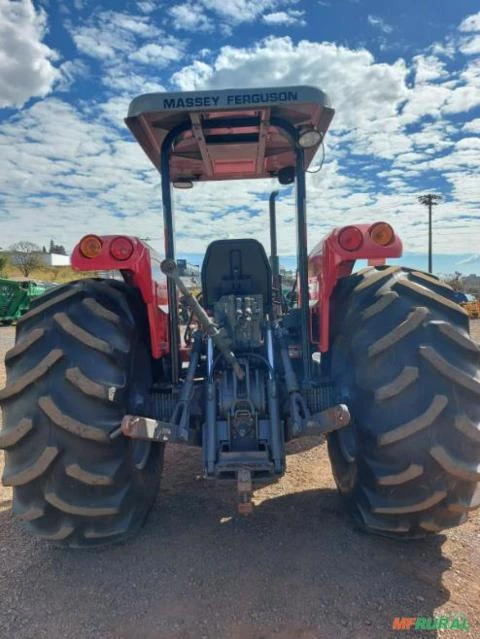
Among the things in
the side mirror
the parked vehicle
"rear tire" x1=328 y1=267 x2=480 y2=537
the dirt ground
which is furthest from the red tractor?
the parked vehicle

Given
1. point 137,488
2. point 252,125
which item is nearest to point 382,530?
point 137,488

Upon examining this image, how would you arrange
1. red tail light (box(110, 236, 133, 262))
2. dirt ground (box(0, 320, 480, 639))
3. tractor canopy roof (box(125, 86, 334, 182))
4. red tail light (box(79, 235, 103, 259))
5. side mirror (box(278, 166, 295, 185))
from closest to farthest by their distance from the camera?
1. dirt ground (box(0, 320, 480, 639))
2. tractor canopy roof (box(125, 86, 334, 182))
3. red tail light (box(79, 235, 103, 259))
4. red tail light (box(110, 236, 133, 262))
5. side mirror (box(278, 166, 295, 185))

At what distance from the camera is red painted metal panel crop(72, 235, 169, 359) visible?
9.73ft

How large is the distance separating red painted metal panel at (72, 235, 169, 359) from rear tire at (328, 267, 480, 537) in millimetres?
1268

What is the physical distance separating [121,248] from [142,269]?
18 centimetres

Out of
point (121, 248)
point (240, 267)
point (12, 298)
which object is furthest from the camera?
point (12, 298)

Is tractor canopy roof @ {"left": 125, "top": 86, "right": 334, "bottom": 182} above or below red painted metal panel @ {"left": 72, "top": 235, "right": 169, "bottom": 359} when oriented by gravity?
above

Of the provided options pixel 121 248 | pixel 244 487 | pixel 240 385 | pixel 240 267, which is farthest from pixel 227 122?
pixel 244 487

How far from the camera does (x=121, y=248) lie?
3.03 metres

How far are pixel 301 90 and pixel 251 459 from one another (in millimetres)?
2064

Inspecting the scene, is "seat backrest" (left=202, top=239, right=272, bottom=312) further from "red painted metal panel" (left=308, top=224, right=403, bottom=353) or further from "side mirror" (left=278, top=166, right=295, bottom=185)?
"side mirror" (left=278, top=166, right=295, bottom=185)

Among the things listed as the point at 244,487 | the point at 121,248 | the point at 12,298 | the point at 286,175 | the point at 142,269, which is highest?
the point at 286,175

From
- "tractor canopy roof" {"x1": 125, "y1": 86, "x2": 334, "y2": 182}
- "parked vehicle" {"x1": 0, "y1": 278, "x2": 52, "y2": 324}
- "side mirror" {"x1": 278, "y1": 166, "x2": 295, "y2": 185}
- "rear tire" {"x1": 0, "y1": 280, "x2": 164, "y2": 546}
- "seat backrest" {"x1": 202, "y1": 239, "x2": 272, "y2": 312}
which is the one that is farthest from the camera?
"parked vehicle" {"x1": 0, "y1": 278, "x2": 52, "y2": 324}

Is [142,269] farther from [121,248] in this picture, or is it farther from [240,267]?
[240,267]
